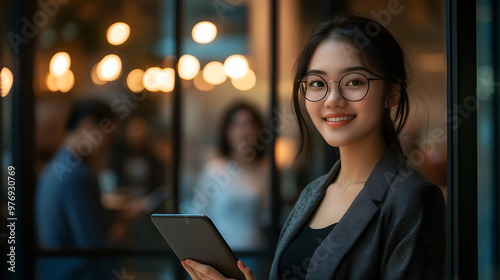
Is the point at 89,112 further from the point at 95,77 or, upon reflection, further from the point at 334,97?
the point at 334,97

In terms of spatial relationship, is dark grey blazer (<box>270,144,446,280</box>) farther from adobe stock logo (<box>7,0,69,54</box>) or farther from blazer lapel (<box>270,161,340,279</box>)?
adobe stock logo (<box>7,0,69,54</box>)

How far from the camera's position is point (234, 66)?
391cm

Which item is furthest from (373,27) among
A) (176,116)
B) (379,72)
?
(176,116)

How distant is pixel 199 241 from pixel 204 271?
94 mm

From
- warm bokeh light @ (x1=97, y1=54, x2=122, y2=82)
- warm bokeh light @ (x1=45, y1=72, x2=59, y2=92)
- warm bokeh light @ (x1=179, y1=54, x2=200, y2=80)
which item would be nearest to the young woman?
warm bokeh light @ (x1=179, y1=54, x2=200, y2=80)

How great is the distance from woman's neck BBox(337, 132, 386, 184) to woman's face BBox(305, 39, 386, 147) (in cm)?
2

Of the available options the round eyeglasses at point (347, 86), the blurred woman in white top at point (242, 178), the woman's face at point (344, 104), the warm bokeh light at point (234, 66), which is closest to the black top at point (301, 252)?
the woman's face at point (344, 104)

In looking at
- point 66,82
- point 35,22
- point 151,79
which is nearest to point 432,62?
point 151,79

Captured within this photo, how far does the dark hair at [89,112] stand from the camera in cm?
373

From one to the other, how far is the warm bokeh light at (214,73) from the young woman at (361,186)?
2.25 metres

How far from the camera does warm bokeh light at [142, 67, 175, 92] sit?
3.87 meters

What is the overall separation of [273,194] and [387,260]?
2.30m

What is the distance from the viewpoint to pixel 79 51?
3994mm

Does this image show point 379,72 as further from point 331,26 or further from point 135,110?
point 135,110
